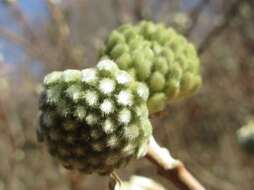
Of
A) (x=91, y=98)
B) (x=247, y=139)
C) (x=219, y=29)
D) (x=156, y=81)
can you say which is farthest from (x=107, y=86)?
(x=219, y=29)

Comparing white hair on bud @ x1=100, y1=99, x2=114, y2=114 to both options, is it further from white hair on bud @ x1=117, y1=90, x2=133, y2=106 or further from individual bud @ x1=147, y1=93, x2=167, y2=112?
individual bud @ x1=147, y1=93, x2=167, y2=112

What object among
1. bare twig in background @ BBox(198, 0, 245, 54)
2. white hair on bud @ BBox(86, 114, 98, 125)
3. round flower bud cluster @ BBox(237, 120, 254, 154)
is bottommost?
white hair on bud @ BBox(86, 114, 98, 125)

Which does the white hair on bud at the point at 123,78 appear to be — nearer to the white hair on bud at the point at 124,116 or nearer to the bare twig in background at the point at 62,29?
the white hair on bud at the point at 124,116

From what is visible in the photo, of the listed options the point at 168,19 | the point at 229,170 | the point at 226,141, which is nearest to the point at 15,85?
the point at 168,19

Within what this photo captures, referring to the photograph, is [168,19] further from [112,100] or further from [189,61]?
[112,100]

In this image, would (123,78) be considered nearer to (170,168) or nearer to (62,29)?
(170,168)

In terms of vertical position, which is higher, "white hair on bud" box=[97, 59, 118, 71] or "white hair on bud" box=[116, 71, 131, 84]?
"white hair on bud" box=[97, 59, 118, 71]

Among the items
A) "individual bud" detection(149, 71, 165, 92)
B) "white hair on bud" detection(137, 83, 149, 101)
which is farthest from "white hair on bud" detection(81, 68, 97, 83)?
"individual bud" detection(149, 71, 165, 92)

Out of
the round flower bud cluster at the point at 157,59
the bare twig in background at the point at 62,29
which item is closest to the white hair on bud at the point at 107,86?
the round flower bud cluster at the point at 157,59
